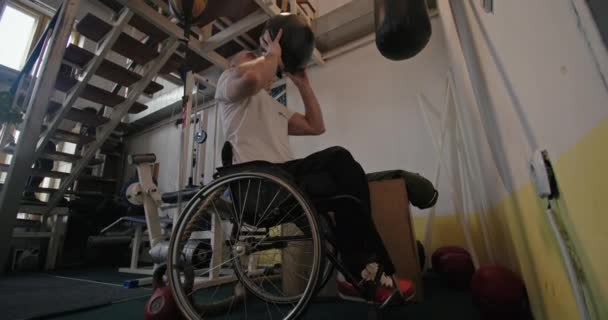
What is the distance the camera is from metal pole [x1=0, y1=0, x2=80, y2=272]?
2.02m

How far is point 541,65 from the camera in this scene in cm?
53

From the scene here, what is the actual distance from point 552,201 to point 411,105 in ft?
7.16

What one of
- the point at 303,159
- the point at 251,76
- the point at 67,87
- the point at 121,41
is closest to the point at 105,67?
the point at 121,41

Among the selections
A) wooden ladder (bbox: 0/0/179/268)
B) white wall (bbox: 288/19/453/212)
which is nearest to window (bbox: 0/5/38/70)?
wooden ladder (bbox: 0/0/179/268)

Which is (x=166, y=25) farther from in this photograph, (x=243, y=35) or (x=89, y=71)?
(x=89, y=71)

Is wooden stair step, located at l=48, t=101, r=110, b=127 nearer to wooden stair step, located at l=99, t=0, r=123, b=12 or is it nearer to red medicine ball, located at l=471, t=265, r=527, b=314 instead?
wooden stair step, located at l=99, t=0, r=123, b=12

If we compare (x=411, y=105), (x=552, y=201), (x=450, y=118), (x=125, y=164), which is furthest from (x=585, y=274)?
(x=125, y=164)

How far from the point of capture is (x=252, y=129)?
3.79ft

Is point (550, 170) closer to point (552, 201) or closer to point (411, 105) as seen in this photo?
point (552, 201)

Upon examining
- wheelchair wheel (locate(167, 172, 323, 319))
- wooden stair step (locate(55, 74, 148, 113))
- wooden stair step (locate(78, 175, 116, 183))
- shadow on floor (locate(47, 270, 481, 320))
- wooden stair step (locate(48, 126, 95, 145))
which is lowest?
shadow on floor (locate(47, 270, 481, 320))

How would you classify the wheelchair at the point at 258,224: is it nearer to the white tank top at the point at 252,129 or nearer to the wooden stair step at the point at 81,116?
the white tank top at the point at 252,129

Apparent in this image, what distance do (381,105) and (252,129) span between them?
75.1 inches

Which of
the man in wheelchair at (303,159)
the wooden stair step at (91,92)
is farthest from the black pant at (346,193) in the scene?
the wooden stair step at (91,92)

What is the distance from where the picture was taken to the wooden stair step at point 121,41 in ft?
8.27
